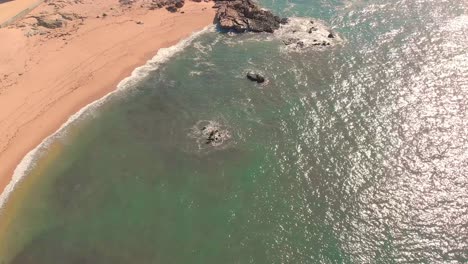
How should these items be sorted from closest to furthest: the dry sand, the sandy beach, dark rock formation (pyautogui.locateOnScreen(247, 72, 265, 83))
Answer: the sandy beach → dark rock formation (pyautogui.locateOnScreen(247, 72, 265, 83)) → the dry sand

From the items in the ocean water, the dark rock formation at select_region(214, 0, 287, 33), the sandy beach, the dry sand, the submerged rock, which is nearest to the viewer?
the ocean water

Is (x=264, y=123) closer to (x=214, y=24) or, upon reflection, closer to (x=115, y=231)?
(x=115, y=231)

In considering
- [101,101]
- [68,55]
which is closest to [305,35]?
[101,101]

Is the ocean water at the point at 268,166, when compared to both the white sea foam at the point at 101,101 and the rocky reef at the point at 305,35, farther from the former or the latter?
the rocky reef at the point at 305,35

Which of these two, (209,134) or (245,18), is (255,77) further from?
(245,18)

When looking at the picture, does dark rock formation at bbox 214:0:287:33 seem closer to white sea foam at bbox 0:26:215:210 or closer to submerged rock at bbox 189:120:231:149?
white sea foam at bbox 0:26:215:210

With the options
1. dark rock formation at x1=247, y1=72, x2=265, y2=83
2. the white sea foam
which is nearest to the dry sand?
the white sea foam
